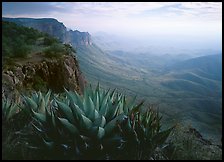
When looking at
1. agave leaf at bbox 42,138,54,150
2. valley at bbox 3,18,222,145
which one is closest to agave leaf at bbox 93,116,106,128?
agave leaf at bbox 42,138,54,150

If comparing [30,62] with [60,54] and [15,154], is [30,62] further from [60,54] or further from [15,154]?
[15,154]

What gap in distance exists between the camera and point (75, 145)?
3312mm

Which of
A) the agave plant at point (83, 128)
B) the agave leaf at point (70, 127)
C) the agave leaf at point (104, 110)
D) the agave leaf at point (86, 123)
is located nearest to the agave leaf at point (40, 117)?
the agave plant at point (83, 128)

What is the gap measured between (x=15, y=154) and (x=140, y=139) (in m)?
1.27

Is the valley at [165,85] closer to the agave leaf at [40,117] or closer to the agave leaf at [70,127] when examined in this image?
the agave leaf at [40,117]

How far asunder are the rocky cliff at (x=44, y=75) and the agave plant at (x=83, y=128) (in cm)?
520

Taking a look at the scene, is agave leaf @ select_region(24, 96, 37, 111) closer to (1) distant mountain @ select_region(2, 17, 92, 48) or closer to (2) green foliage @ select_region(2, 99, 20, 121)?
(2) green foliage @ select_region(2, 99, 20, 121)

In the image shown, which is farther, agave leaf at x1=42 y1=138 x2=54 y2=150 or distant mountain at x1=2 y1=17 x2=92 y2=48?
distant mountain at x1=2 y1=17 x2=92 y2=48

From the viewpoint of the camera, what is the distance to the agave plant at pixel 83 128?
335cm

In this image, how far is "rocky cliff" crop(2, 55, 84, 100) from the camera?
9.37m

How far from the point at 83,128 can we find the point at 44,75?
27.3 ft

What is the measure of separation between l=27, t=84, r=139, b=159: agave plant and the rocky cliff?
5.20 m

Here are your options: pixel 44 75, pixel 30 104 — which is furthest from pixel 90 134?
pixel 44 75

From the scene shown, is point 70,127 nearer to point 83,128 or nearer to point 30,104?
point 83,128
